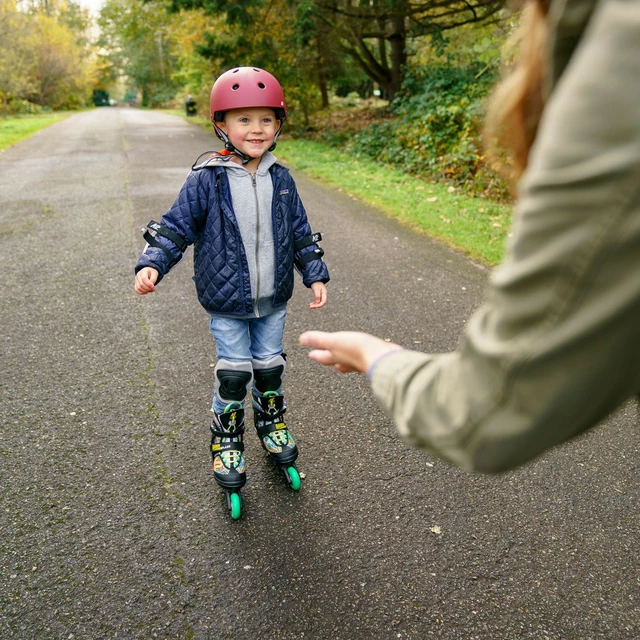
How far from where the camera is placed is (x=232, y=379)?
2672 mm

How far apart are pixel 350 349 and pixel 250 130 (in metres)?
1.75

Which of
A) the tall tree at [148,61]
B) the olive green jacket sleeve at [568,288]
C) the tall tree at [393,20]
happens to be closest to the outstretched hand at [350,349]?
the olive green jacket sleeve at [568,288]

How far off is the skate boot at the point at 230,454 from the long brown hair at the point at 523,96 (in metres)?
2.04

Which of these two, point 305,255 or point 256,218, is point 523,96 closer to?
point 256,218

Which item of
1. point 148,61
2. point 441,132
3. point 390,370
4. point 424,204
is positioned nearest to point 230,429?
point 390,370

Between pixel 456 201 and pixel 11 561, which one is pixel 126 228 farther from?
pixel 11 561

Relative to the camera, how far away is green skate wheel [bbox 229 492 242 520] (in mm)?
2619

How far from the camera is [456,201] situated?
8461 millimetres

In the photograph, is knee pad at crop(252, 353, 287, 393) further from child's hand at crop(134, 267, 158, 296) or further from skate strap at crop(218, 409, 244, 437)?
child's hand at crop(134, 267, 158, 296)

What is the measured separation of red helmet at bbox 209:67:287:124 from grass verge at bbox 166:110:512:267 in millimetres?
3884

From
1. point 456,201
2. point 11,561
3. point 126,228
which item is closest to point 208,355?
point 11,561

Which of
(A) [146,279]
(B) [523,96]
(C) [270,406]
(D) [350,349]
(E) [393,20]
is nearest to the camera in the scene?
(B) [523,96]

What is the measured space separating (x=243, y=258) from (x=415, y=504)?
4.54 ft

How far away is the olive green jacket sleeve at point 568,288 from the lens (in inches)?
24.6
